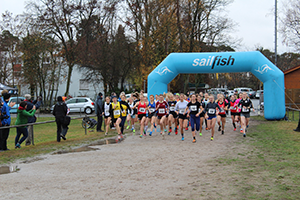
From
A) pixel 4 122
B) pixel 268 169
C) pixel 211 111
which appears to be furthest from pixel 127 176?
pixel 211 111

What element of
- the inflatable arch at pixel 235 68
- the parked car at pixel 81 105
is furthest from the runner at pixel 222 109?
the parked car at pixel 81 105

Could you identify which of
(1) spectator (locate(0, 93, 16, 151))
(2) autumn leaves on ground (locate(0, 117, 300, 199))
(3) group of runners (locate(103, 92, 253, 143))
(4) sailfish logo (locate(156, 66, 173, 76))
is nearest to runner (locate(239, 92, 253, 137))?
(3) group of runners (locate(103, 92, 253, 143))

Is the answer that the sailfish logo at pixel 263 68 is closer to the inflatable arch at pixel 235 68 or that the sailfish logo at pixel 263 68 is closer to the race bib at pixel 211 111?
the inflatable arch at pixel 235 68

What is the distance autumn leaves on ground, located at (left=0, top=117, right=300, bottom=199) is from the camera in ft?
16.9

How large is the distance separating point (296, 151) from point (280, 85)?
9.49m

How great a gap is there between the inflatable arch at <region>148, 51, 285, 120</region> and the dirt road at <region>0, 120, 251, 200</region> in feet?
29.3

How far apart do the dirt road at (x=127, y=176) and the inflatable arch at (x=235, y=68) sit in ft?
29.3

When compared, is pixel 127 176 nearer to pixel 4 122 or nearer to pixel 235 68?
pixel 4 122

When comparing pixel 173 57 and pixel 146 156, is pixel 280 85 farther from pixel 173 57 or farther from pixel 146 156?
pixel 146 156

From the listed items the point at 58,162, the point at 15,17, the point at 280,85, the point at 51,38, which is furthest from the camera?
the point at 15,17

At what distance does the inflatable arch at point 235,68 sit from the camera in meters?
17.6

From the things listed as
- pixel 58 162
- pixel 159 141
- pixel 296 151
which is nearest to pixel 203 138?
pixel 159 141

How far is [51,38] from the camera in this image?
31875 millimetres

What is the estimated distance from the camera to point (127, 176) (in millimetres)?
6266
